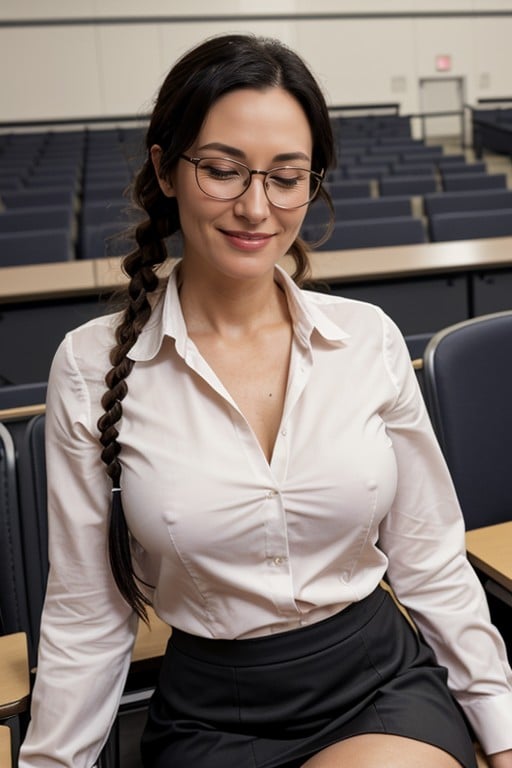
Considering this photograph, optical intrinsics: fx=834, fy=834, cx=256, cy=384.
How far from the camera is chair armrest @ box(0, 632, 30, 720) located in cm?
106

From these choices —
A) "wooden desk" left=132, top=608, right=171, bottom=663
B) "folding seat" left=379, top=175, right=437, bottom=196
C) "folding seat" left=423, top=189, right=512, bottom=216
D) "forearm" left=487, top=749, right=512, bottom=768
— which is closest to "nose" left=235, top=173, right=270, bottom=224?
"wooden desk" left=132, top=608, right=171, bottom=663

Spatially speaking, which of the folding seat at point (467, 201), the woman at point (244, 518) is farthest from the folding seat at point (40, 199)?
the woman at point (244, 518)

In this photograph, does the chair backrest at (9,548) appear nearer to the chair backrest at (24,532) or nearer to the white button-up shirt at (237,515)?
the chair backrest at (24,532)

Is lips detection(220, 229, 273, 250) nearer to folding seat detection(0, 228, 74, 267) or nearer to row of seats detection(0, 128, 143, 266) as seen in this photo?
row of seats detection(0, 128, 143, 266)

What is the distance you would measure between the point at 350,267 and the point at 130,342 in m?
2.56

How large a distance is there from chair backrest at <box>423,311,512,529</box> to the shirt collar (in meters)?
0.44

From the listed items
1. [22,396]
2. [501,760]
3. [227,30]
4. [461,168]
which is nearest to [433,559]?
[501,760]

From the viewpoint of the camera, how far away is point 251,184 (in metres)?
1.09

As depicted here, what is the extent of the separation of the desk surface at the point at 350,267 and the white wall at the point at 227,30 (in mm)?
9804

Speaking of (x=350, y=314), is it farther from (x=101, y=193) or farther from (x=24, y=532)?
(x=101, y=193)

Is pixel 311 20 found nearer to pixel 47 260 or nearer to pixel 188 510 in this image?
pixel 47 260

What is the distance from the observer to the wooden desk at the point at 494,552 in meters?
1.25

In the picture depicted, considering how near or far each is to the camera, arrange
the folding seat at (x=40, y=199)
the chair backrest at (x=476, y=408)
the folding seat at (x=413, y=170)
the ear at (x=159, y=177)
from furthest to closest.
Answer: the folding seat at (x=413, y=170) → the folding seat at (x=40, y=199) → the chair backrest at (x=476, y=408) → the ear at (x=159, y=177)

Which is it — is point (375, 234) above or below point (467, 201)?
below
